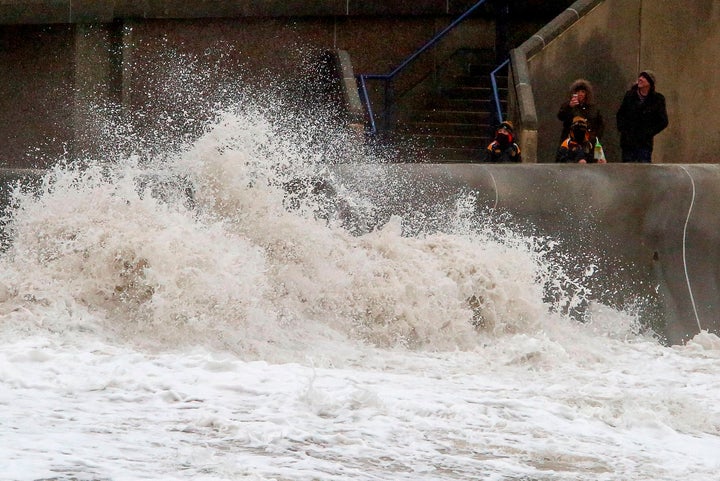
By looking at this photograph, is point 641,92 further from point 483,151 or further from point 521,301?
point 521,301

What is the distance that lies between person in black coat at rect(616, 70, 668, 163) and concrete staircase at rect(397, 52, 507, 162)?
283cm

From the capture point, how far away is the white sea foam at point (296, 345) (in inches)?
209

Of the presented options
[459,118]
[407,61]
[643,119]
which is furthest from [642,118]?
[407,61]

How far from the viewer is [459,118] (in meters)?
17.3

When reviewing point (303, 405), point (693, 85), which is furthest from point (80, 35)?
point (303, 405)

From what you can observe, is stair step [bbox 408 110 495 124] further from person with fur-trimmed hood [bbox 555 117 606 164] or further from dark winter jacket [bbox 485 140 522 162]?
person with fur-trimmed hood [bbox 555 117 606 164]

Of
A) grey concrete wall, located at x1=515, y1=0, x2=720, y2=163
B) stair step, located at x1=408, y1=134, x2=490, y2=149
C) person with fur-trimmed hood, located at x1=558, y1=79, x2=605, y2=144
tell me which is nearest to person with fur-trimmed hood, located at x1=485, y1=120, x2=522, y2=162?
person with fur-trimmed hood, located at x1=558, y1=79, x2=605, y2=144

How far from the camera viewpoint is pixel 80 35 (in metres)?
15.3

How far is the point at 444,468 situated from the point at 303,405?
3.58 feet

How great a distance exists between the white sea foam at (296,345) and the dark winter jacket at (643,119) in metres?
3.84

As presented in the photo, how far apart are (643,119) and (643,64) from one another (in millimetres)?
3652

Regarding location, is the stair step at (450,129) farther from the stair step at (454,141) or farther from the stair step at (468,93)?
the stair step at (468,93)

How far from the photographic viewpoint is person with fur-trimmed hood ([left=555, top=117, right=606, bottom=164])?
1239cm

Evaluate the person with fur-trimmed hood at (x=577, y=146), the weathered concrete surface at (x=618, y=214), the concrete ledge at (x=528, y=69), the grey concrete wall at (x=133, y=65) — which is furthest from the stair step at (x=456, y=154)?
the weathered concrete surface at (x=618, y=214)
